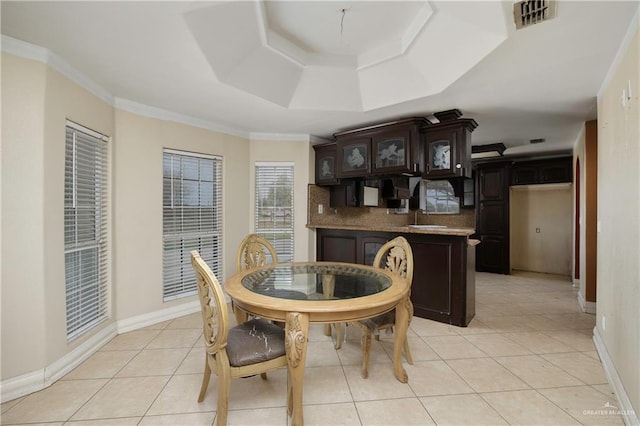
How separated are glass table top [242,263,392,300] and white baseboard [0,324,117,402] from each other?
4.86ft

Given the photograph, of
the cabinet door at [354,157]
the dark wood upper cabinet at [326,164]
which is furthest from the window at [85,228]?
the cabinet door at [354,157]

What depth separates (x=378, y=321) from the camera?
2.21 metres

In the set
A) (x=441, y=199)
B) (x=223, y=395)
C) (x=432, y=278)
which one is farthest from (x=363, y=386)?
(x=441, y=199)

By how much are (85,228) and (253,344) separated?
1984mm

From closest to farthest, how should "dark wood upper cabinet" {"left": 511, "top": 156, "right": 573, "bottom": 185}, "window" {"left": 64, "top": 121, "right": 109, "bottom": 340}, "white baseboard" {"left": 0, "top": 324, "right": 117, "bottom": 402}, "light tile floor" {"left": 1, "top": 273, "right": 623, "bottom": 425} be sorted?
"light tile floor" {"left": 1, "top": 273, "right": 623, "bottom": 425}
"white baseboard" {"left": 0, "top": 324, "right": 117, "bottom": 402}
"window" {"left": 64, "top": 121, "right": 109, "bottom": 340}
"dark wood upper cabinet" {"left": 511, "top": 156, "right": 573, "bottom": 185}

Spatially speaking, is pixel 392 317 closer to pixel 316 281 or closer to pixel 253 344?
pixel 316 281

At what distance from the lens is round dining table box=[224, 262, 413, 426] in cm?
160

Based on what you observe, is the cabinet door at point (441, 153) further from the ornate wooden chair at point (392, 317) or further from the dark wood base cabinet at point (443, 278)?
the ornate wooden chair at point (392, 317)

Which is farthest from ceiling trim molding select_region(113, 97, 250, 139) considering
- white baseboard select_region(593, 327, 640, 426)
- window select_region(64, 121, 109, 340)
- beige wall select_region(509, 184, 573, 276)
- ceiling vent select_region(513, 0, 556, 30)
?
beige wall select_region(509, 184, 573, 276)

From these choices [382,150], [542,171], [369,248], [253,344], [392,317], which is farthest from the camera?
[542,171]

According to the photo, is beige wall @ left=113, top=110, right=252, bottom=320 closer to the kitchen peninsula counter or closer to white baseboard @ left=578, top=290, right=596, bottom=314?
the kitchen peninsula counter

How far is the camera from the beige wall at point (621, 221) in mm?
1652

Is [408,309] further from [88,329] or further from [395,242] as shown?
[88,329]

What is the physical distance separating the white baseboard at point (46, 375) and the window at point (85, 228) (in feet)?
0.45
